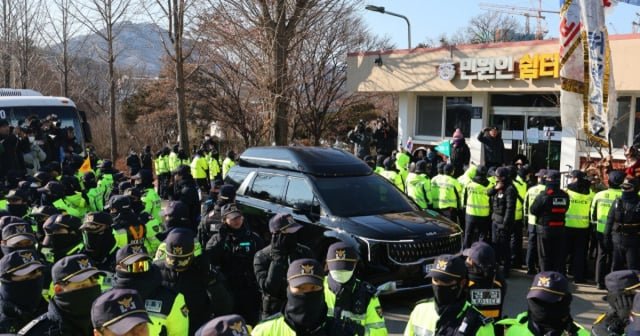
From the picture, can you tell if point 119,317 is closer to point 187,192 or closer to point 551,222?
point 551,222

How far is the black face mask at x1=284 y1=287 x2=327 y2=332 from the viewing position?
3.28 meters

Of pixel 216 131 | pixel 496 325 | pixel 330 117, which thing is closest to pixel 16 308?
pixel 496 325

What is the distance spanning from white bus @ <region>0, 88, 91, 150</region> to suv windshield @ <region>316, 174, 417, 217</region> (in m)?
9.43

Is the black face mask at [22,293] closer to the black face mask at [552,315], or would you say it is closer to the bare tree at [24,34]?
the black face mask at [552,315]

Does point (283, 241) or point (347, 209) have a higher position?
point (283, 241)

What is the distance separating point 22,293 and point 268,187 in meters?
5.76

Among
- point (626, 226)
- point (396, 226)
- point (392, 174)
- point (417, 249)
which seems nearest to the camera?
point (417, 249)

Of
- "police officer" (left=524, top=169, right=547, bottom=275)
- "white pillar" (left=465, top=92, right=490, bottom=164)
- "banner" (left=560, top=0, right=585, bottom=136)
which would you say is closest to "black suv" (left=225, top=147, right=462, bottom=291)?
"police officer" (left=524, top=169, right=547, bottom=275)

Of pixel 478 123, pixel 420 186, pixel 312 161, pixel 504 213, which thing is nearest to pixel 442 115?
pixel 478 123

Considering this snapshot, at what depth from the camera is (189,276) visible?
4.41 m

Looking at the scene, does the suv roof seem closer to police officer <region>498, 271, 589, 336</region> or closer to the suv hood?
the suv hood

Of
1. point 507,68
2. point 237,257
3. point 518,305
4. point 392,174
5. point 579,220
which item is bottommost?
point 518,305

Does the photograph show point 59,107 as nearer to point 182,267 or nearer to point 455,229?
point 455,229

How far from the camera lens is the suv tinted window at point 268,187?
9.02 m
